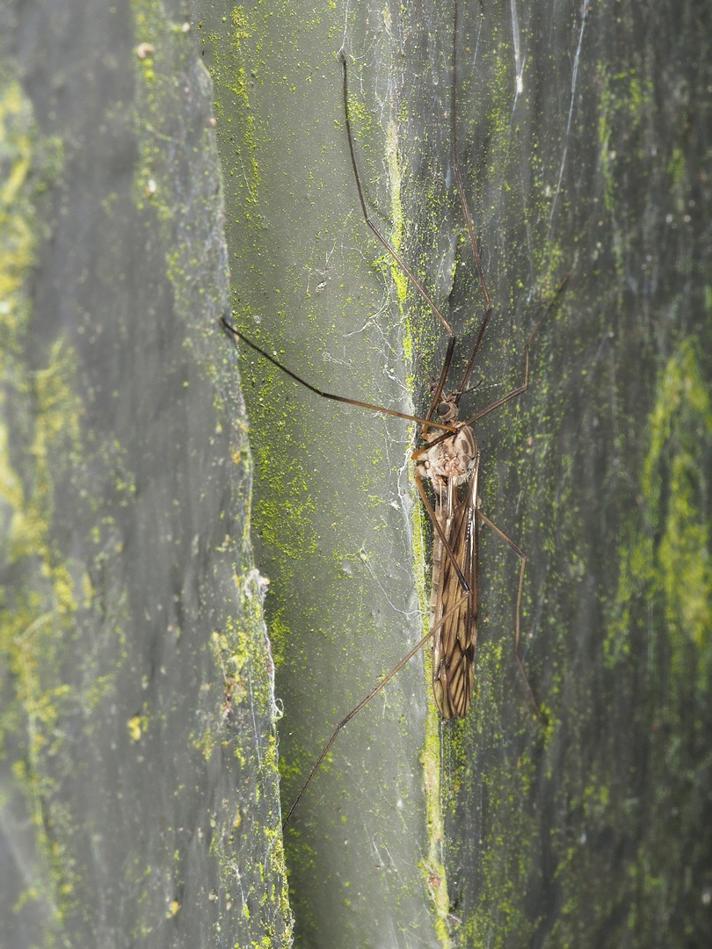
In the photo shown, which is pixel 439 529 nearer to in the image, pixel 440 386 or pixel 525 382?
pixel 440 386

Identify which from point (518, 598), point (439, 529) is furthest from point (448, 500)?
point (518, 598)

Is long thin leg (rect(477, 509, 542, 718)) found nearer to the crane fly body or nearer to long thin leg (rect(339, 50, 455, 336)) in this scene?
the crane fly body

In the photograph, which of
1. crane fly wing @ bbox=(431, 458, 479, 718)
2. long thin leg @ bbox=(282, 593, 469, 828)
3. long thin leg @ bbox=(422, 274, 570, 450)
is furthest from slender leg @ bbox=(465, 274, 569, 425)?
long thin leg @ bbox=(282, 593, 469, 828)

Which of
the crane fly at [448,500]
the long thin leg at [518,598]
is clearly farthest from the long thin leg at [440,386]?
the long thin leg at [518,598]

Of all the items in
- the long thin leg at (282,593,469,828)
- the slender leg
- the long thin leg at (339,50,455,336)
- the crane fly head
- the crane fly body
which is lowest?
the long thin leg at (282,593,469,828)

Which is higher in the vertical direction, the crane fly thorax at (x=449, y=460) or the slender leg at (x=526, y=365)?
the slender leg at (x=526, y=365)

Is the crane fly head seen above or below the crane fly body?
above

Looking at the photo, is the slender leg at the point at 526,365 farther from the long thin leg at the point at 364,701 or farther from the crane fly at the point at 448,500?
the long thin leg at the point at 364,701
